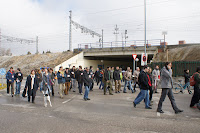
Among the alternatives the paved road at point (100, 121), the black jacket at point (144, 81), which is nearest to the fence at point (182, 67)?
the paved road at point (100, 121)

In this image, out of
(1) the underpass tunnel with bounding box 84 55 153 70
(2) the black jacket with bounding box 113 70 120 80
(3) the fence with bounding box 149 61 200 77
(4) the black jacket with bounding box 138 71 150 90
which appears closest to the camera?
(4) the black jacket with bounding box 138 71 150 90

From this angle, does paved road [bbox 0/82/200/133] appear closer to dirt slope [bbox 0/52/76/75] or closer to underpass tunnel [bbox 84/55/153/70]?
dirt slope [bbox 0/52/76/75]

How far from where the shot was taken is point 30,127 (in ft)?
15.3

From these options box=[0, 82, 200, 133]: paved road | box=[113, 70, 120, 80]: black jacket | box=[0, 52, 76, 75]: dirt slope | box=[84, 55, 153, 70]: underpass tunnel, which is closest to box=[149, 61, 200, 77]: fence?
box=[113, 70, 120, 80]: black jacket

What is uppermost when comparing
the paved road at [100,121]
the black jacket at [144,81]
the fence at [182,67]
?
the fence at [182,67]

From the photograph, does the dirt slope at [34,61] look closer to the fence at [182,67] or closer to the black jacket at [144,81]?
the fence at [182,67]

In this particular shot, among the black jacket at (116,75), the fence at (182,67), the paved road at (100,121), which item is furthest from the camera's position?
the fence at (182,67)

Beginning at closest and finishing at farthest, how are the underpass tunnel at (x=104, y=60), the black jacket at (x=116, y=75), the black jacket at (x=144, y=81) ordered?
the black jacket at (x=144, y=81) → the black jacket at (x=116, y=75) → the underpass tunnel at (x=104, y=60)

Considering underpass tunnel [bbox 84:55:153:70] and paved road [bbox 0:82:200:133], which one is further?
underpass tunnel [bbox 84:55:153:70]

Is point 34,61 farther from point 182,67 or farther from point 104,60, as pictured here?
point 182,67

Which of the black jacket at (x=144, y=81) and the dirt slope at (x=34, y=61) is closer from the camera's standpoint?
the black jacket at (x=144, y=81)

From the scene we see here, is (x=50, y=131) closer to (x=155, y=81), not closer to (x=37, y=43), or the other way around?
(x=155, y=81)

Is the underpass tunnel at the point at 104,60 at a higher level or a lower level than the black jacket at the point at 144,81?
higher

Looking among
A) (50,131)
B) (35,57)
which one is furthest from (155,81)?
(35,57)
